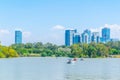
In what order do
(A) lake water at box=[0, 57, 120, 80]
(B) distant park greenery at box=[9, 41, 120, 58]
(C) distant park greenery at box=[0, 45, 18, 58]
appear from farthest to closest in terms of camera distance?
(B) distant park greenery at box=[9, 41, 120, 58], (C) distant park greenery at box=[0, 45, 18, 58], (A) lake water at box=[0, 57, 120, 80]

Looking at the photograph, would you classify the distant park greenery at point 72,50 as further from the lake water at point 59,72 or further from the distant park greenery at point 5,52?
the lake water at point 59,72

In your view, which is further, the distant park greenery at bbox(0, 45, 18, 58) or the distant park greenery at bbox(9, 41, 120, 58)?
the distant park greenery at bbox(9, 41, 120, 58)

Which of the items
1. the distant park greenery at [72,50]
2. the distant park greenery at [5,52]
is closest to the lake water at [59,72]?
the distant park greenery at [5,52]

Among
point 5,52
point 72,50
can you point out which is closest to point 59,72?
point 5,52

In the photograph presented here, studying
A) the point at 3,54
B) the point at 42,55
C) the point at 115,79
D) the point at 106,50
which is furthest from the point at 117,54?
the point at 115,79

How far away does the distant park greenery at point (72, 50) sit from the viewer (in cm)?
11794

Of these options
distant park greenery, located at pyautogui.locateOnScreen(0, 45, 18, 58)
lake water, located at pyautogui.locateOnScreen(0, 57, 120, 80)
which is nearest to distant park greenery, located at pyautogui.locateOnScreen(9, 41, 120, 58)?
distant park greenery, located at pyautogui.locateOnScreen(0, 45, 18, 58)

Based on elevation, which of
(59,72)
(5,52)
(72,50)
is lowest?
(59,72)

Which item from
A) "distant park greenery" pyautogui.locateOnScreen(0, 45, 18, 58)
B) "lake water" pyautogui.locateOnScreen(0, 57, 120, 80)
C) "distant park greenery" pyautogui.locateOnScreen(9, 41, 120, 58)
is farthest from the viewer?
"distant park greenery" pyautogui.locateOnScreen(9, 41, 120, 58)

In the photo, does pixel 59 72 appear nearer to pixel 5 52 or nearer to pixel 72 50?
pixel 5 52

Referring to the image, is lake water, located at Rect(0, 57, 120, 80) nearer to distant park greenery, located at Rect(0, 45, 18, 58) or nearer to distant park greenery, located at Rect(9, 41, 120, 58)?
Result: distant park greenery, located at Rect(0, 45, 18, 58)

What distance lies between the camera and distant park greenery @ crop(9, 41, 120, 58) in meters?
118

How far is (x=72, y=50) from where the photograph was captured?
120250mm

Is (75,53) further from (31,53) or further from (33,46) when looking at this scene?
(33,46)
